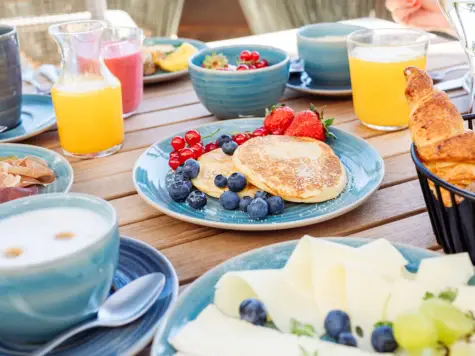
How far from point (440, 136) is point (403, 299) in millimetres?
312

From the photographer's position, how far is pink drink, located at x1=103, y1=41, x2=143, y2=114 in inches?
57.7

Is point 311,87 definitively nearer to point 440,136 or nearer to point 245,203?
point 245,203

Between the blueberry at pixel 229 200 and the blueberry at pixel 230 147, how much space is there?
174mm

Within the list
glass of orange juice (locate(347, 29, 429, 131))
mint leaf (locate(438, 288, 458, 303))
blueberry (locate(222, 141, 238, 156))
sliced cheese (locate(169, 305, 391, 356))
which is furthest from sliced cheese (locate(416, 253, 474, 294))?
glass of orange juice (locate(347, 29, 429, 131))

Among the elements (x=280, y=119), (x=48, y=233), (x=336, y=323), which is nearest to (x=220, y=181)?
(x=280, y=119)

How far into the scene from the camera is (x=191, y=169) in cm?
108

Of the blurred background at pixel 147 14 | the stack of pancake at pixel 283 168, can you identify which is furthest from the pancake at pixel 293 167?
the blurred background at pixel 147 14

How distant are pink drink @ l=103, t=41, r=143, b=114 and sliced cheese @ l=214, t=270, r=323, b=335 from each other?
0.92 meters

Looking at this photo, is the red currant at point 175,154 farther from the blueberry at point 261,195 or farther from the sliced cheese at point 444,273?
the sliced cheese at point 444,273

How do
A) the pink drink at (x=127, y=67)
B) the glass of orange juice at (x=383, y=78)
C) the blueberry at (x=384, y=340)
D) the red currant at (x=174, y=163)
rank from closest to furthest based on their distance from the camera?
the blueberry at (x=384, y=340)
the red currant at (x=174, y=163)
the glass of orange juice at (x=383, y=78)
the pink drink at (x=127, y=67)

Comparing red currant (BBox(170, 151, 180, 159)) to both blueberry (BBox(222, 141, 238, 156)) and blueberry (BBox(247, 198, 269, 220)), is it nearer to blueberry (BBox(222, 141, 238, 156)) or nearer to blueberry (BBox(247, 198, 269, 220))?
blueberry (BBox(222, 141, 238, 156))

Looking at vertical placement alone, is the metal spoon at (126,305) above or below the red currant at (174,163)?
above

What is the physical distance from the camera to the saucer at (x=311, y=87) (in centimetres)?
156

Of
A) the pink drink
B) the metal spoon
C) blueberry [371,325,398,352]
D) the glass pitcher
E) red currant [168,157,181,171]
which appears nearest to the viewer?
blueberry [371,325,398,352]
